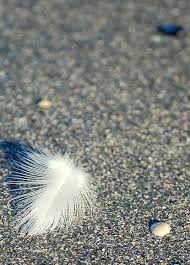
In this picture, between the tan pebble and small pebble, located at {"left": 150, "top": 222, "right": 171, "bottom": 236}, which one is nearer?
small pebble, located at {"left": 150, "top": 222, "right": 171, "bottom": 236}

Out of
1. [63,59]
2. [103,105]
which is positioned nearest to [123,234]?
[103,105]

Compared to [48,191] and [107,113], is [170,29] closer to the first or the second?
[107,113]

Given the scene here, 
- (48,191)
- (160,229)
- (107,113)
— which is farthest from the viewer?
(107,113)

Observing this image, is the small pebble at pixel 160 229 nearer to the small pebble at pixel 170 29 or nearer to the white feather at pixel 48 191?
the white feather at pixel 48 191

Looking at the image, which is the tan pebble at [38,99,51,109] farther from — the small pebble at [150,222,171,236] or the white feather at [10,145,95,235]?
the small pebble at [150,222,171,236]

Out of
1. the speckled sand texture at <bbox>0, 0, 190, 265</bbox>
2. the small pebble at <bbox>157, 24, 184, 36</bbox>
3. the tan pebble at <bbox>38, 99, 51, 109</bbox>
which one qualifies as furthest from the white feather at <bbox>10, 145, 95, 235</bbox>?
the small pebble at <bbox>157, 24, 184, 36</bbox>

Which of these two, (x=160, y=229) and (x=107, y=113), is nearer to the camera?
(x=160, y=229)

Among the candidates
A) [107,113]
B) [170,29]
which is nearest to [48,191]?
[107,113]
